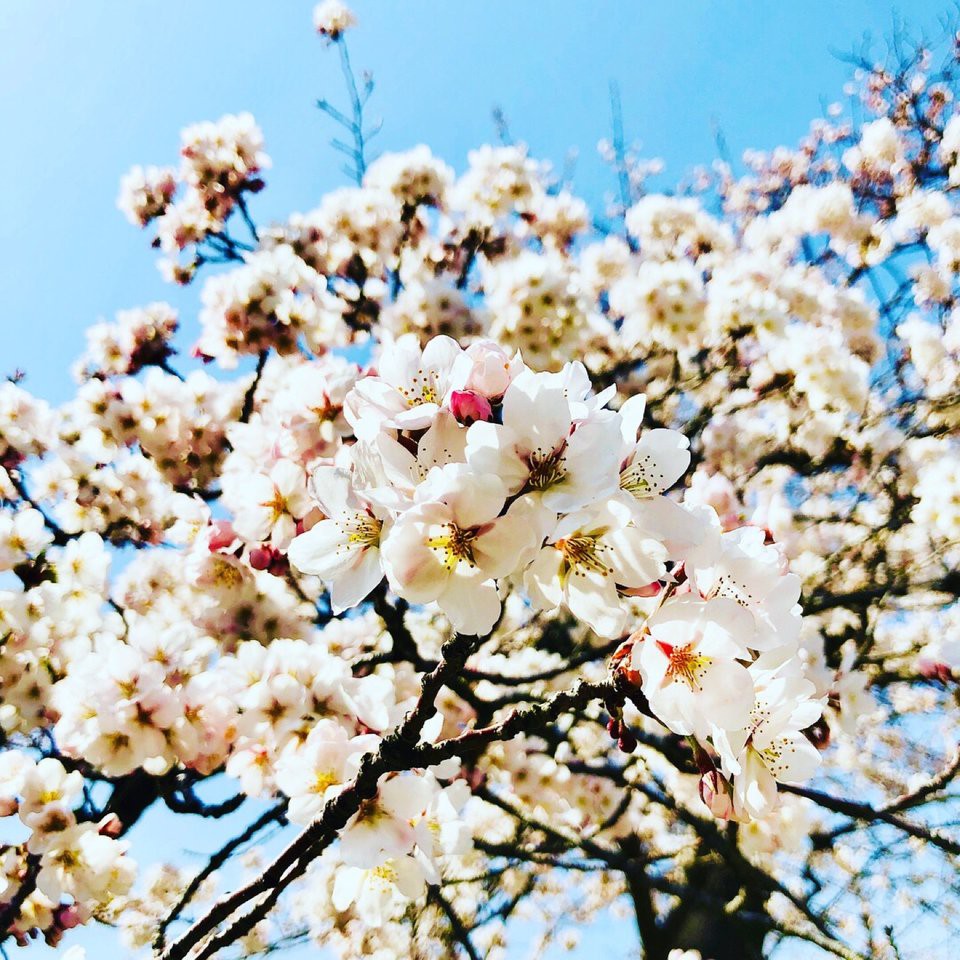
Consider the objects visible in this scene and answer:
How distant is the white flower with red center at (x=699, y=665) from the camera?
0.89 meters

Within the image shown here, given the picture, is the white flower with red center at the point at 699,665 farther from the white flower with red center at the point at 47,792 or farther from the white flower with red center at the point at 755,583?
the white flower with red center at the point at 47,792

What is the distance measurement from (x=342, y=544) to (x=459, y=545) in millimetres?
247

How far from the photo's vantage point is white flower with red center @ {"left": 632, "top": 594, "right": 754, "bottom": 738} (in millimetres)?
892

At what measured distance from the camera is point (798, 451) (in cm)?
500

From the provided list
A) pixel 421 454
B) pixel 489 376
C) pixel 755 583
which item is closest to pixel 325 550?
pixel 421 454

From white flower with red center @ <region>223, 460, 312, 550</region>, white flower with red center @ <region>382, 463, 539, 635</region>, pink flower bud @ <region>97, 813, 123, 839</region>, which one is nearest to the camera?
white flower with red center @ <region>382, 463, 539, 635</region>

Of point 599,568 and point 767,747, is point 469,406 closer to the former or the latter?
point 599,568

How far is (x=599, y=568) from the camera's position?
981mm

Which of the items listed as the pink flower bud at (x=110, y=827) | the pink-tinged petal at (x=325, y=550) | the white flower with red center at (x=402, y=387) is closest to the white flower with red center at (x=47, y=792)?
the pink flower bud at (x=110, y=827)

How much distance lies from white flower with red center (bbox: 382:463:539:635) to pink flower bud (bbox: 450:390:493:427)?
0.09 metres

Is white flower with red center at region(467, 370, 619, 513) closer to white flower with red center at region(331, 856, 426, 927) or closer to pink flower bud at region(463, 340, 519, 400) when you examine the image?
pink flower bud at region(463, 340, 519, 400)

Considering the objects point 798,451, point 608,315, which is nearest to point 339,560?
point 798,451

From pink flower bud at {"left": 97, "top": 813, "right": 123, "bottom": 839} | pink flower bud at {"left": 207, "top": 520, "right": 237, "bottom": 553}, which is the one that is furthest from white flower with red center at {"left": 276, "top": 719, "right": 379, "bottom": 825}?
pink flower bud at {"left": 97, "top": 813, "right": 123, "bottom": 839}

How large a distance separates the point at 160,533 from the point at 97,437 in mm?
674
